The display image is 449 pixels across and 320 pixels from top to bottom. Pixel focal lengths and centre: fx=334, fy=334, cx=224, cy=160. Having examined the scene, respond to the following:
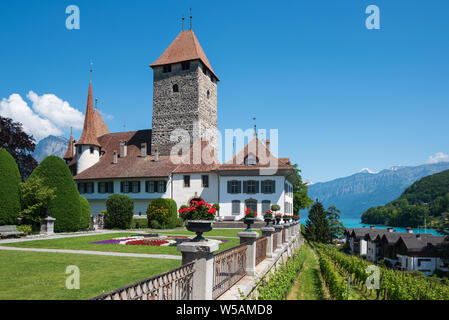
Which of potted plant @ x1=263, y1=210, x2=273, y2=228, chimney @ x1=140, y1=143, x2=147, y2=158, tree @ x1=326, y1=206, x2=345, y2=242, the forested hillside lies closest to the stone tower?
chimney @ x1=140, y1=143, x2=147, y2=158

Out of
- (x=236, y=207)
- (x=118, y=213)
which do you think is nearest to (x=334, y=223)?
(x=236, y=207)

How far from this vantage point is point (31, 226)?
2220 centimetres

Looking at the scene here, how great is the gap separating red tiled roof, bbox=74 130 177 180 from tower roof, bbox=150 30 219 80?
10.1 meters

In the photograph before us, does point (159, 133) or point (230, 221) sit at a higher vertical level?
point (159, 133)

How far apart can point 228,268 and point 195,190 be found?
30.1m

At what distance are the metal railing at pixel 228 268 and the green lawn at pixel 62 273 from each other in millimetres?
2137

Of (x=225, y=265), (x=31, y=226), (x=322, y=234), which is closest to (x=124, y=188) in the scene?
(x=31, y=226)

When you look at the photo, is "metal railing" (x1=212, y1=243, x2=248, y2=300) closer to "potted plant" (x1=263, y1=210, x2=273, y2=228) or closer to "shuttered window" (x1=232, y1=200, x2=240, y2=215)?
"potted plant" (x1=263, y1=210, x2=273, y2=228)

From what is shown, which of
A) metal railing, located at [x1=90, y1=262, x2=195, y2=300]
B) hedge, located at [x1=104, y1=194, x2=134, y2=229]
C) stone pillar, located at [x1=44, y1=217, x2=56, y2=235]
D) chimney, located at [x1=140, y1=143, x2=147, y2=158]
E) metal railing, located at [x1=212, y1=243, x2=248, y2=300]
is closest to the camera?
metal railing, located at [x1=90, y1=262, x2=195, y2=300]

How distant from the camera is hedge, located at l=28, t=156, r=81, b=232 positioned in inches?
910

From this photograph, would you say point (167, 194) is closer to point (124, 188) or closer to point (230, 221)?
point (124, 188)

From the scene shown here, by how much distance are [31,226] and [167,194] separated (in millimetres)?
17411
